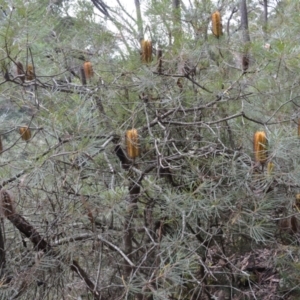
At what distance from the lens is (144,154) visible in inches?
111

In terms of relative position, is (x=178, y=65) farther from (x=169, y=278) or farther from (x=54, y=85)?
(x=169, y=278)

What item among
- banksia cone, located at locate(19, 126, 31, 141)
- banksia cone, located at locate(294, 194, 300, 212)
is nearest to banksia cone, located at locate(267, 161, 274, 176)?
banksia cone, located at locate(294, 194, 300, 212)

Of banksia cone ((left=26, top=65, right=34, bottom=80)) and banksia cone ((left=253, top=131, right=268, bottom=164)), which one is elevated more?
banksia cone ((left=26, top=65, right=34, bottom=80))

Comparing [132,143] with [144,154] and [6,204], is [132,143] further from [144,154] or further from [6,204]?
[6,204]

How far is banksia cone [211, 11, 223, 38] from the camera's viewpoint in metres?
2.77

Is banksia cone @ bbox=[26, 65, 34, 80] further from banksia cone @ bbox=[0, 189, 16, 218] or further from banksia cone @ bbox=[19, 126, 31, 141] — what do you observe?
Result: banksia cone @ bbox=[0, 189, 16, 218]

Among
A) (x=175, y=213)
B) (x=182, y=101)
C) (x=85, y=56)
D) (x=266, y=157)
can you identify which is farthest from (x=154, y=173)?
(x=85, y=56)

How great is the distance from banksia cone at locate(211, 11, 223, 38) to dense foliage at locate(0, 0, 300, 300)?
8 cm

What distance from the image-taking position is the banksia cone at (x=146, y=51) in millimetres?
2676

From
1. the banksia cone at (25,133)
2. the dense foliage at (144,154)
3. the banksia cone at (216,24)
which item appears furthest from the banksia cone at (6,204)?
the banksia cone at (216,24)

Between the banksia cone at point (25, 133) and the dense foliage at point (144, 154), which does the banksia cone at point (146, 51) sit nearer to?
the dense foliage at point (144, 154)

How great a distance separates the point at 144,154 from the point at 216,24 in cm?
86

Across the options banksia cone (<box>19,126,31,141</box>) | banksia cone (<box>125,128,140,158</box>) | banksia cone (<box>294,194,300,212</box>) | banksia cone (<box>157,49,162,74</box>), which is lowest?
banksia cone (<box>294,194,300,212</box>)

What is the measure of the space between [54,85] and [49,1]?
0.46 m
